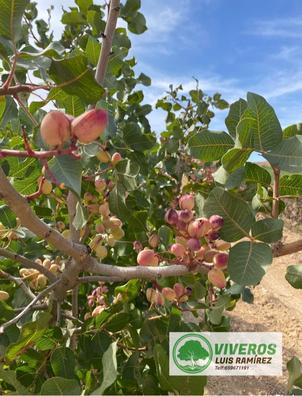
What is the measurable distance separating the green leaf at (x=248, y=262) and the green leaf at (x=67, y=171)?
0.33 meters

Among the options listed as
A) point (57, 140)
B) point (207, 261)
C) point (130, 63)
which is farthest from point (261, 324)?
point (57, 140)

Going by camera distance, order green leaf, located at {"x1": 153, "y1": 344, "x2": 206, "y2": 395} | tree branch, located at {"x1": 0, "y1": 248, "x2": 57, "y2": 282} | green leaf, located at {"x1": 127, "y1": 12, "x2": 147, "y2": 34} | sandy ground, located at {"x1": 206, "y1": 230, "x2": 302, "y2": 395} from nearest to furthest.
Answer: green leaf, located at {"x1": 153, "y1": 344, "x2": 206, "y2": 395} → tree branch, located at {"x1": 0, "y1": 248, "x2": 57, "y2": 282} → green leaf, located at {"x1": 127, "y1": 12, "x2": 147, "y2": 34} → sandy ground, located at {"x1": 206, "y1": 230, "x2": 302, "y2": 395}

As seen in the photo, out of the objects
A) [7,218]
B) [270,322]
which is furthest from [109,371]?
[270,322]

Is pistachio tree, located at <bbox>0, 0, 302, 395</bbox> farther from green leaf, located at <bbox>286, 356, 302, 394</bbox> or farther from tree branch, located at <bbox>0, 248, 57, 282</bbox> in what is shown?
green leaf, located at <bbox>286, 356, 302, 394</bbox>

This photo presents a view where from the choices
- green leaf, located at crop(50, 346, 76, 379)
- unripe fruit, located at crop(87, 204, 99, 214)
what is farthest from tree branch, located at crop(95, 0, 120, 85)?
green leaf, located at crop(50, 346, 76, 379)

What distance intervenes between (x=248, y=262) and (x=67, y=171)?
377mm

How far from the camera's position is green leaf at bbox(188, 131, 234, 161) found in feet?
2.63

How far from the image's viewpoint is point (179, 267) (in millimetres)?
817

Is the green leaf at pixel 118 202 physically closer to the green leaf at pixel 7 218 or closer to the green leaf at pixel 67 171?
the green leaf at pixel 7 218

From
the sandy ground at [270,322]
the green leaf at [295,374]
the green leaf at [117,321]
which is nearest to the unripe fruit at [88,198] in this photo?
the green leaf at [117,321]

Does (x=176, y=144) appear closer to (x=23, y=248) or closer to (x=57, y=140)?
(x=23, y=248)

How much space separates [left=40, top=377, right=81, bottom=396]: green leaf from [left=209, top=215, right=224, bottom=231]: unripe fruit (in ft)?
1.22

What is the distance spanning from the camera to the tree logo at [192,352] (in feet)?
2.74

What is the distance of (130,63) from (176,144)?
593 mm
